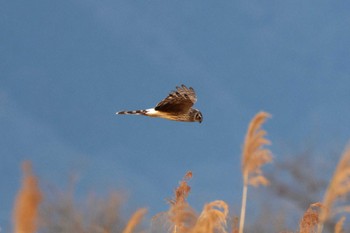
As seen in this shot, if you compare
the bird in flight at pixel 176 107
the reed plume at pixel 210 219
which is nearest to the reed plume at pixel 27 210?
the reed plume at pixel 210 219

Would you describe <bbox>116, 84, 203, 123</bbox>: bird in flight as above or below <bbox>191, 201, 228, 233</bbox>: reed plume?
above

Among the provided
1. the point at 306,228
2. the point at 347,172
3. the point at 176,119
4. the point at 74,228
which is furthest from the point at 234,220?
the point at 176,119

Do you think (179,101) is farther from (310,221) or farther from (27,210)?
(27,210)

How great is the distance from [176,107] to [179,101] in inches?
4.9

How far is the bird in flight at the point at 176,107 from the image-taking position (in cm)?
1016

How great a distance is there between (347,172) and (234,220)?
1.38 meters

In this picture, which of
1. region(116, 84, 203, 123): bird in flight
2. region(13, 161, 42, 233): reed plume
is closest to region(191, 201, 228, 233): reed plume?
region(13, 161, 42, 233): reed plume

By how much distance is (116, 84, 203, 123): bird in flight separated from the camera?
1016 centimetres

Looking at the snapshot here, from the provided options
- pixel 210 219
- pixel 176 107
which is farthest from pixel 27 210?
pixel 176 107

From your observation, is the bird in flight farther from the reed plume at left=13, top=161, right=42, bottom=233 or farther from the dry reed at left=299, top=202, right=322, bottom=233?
the reed plume at left=13, top=161, right=42, bottom=233

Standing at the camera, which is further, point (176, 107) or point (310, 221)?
point (176, 107)

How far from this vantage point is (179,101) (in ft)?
34.4

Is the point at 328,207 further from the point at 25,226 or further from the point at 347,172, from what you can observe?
the point at 25,226

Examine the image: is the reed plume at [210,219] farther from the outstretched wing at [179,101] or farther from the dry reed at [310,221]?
the outstretched wing at [179,101]
